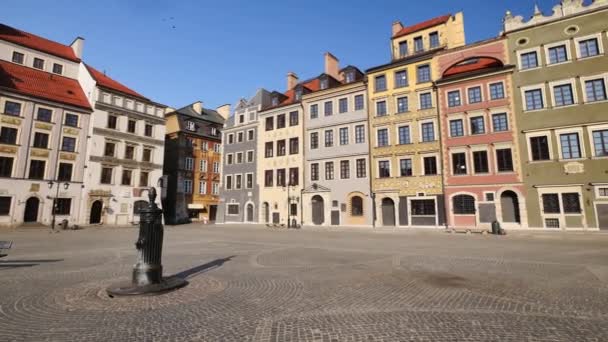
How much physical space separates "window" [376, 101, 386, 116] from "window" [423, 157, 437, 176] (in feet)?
21.3

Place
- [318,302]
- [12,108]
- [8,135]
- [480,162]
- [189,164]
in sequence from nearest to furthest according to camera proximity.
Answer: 1. [318,302]
2. [480,162]
3. [8,135]
4. [12,108]
5. [189,164]

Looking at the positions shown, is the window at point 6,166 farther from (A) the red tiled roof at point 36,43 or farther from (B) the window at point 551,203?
(B) the window at point 551,203

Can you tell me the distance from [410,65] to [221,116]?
35249 mm

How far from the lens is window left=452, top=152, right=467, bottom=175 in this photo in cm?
2723

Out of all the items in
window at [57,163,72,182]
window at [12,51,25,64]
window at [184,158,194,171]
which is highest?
window at [12,51,25,64]

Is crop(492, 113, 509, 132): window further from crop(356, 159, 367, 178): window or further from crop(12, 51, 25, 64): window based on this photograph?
crop(12, 51, 25, 64): window

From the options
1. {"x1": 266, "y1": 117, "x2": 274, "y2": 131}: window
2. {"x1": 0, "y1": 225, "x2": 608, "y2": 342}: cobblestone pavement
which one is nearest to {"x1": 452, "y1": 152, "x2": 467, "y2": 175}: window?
{"x1": 0, "y1": 225, "x2": 608, "y2": 342}: cobblestone pavement

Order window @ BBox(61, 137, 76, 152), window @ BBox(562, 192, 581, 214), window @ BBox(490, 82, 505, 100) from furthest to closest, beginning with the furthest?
window @ BBox(61, 137, 76, 152)
window @ BBox(490, 82, 505, 100)
window @ BBox(562, 192, 581, 214)

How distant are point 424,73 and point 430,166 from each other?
9276mm

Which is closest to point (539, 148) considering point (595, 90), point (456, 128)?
point (595, 90)

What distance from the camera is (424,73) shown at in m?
30.3

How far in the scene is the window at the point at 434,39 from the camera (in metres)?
33.5

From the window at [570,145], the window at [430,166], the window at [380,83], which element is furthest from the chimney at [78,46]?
the window at [570,145]

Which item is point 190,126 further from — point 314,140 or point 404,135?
point 404,135
